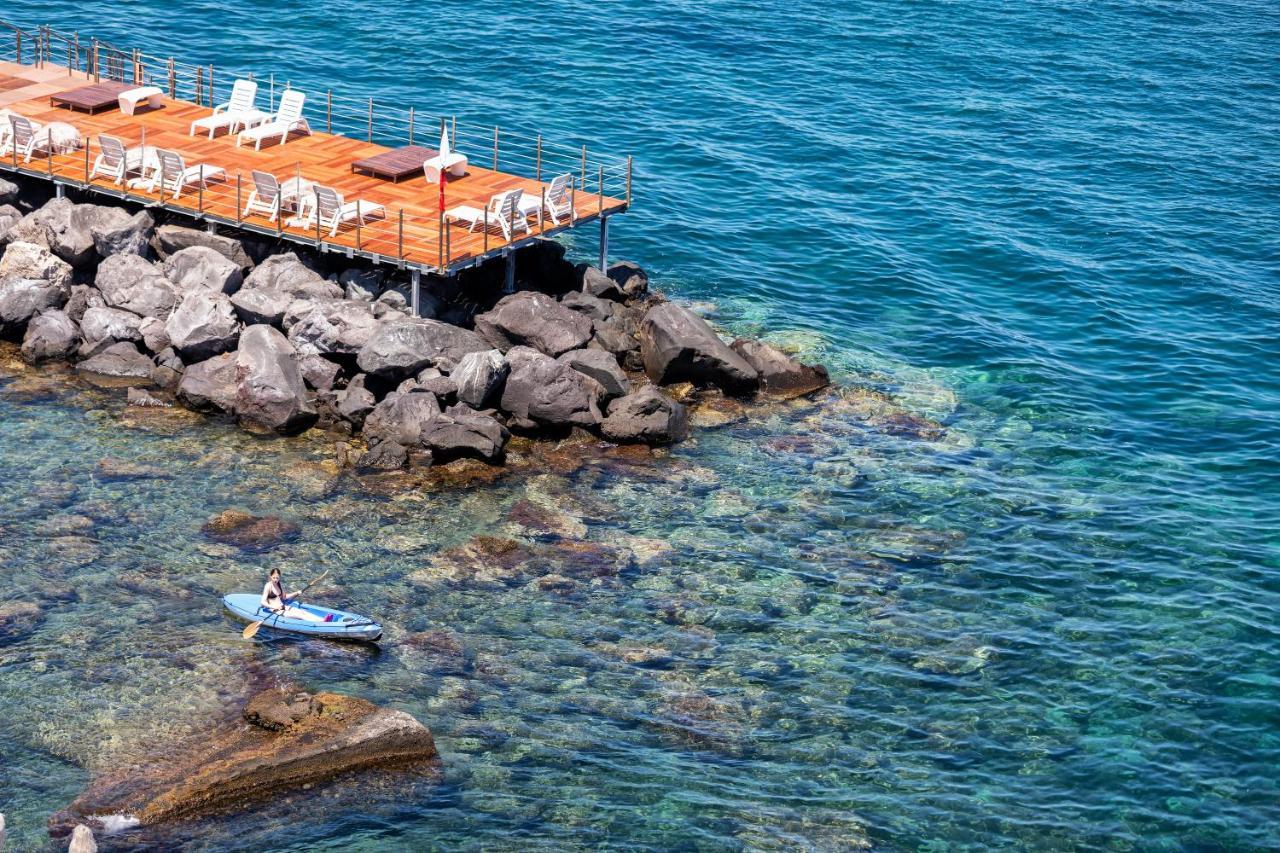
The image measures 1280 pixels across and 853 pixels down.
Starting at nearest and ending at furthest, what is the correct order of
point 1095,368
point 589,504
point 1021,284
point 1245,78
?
Answer: point 589,504 → point 1095,368 → point 1021,284 → point 1245,78

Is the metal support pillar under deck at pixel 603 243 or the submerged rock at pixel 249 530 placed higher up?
the metal support pillar under deck at pixel 603 243

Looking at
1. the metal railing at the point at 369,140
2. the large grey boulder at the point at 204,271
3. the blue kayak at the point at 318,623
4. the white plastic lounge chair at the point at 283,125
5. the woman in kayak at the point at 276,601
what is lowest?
the blue kayak at the point at 318,623

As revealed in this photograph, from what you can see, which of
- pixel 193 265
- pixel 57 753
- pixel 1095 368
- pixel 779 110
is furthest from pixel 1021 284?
pixel 57 753

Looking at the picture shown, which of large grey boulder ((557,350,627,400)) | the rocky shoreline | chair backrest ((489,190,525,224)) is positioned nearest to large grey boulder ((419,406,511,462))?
the rocky shoreline

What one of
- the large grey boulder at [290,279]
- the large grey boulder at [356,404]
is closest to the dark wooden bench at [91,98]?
the large grey boulder at [290,279]

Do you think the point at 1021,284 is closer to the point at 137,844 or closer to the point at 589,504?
the point at 589,504

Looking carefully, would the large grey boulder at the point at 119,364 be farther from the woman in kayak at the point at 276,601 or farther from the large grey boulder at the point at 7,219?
the woman in kayak at the point at 276,601
